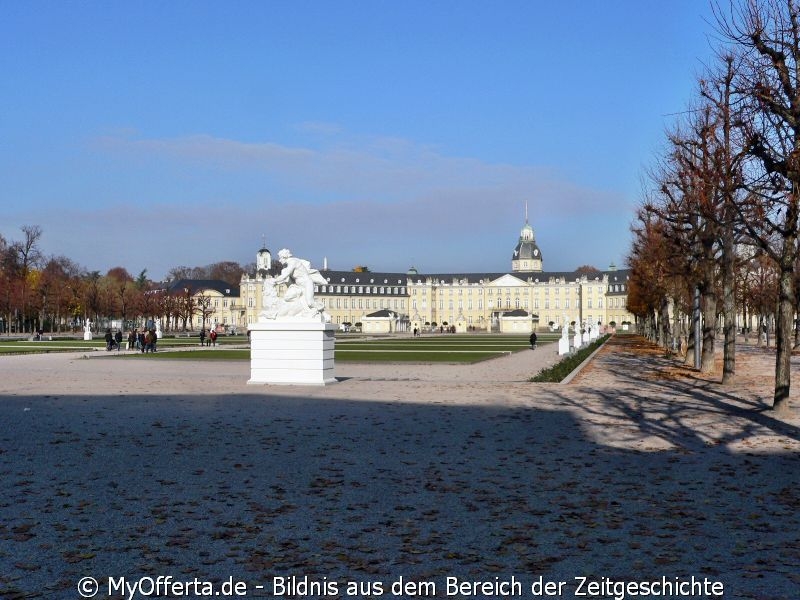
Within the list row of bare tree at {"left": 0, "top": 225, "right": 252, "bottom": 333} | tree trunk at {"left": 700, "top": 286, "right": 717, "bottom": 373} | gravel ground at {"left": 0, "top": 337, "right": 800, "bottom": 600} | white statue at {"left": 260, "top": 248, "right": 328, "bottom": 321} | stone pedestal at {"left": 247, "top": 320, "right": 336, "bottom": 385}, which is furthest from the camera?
row of bare tree at {"left": 0, "top": 225, "right": 252, "bottom": 333}

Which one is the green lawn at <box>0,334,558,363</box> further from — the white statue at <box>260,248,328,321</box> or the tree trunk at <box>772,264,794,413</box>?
the tree trunk at <box>772,264,794,413</box>

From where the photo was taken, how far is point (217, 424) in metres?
15.2

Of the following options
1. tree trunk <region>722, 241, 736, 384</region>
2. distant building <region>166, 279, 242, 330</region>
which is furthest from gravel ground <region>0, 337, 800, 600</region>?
distant building <region>166, 279, 242, 330</region>

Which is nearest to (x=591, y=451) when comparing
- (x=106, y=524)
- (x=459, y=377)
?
(x=106, y=524)

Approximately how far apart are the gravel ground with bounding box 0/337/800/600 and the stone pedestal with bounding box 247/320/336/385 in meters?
5.21

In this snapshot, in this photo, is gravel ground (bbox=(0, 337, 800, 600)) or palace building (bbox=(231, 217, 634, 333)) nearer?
gravel ground (bbox=(0, 337, 800, 600))

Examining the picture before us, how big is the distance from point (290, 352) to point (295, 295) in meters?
1.58

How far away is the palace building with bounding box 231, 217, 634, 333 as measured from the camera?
18338 centimetres

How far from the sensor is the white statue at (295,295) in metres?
24.7

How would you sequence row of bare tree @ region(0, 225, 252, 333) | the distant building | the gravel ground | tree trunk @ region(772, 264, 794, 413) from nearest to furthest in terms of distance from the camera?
the gravel ground
tree trunk @ region(772, 264, 794, 413)
row of bare tree @ region(0, 225, 252, 333)
the distant building

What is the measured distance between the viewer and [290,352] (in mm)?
24516

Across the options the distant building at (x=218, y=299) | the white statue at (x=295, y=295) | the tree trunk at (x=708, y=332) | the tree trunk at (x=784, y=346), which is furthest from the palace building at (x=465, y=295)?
the tree trunk at (x=784, y=346)

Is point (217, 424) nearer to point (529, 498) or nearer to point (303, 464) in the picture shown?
point (303, 464)

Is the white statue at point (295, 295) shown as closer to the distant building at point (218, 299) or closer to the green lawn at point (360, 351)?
the green lawn at point (360, 351)
